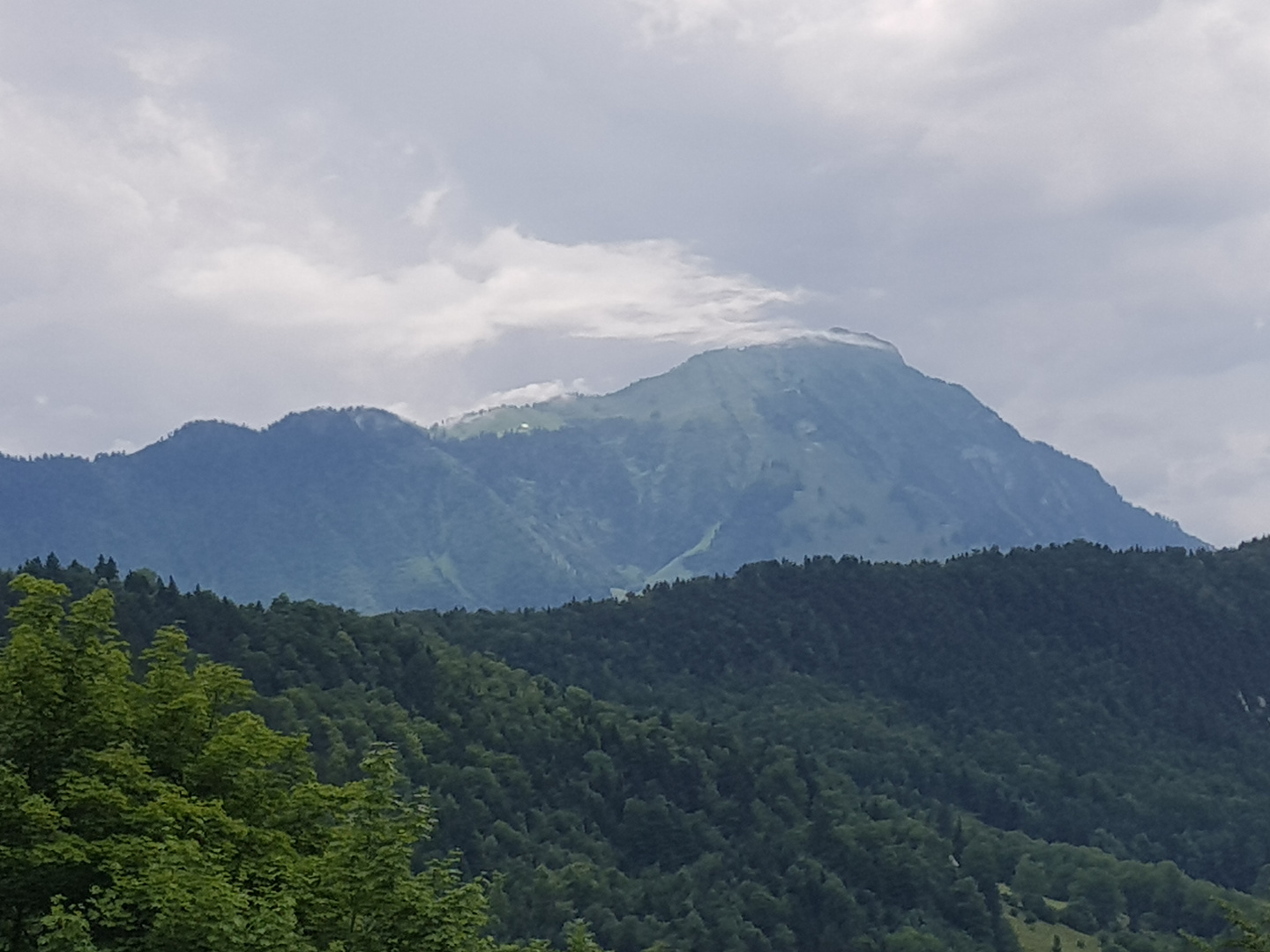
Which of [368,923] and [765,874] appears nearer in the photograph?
[368,923]

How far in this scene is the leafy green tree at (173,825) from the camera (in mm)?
39875

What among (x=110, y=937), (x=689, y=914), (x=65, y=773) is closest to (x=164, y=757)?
(x=65, y=773)

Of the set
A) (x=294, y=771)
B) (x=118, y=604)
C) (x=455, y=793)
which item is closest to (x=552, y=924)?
(x=455, y=793)

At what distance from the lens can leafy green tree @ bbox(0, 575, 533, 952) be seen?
3988 centimetres

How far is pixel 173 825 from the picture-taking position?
43.9 metres

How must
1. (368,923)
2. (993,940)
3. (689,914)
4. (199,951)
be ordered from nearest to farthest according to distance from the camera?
(199,951) → (368,923) → (689,914) → (993,940)

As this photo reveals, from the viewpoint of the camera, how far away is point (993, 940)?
628 ft

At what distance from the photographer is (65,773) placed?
4425cm

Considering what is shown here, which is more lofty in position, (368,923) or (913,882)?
(368,923)

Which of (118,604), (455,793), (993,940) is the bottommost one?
(993,940)

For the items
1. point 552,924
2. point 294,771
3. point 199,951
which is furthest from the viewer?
point 552,924

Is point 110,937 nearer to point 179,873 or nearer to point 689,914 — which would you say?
point 179,873

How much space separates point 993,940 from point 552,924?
199 ft

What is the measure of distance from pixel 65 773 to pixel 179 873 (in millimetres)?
6773
